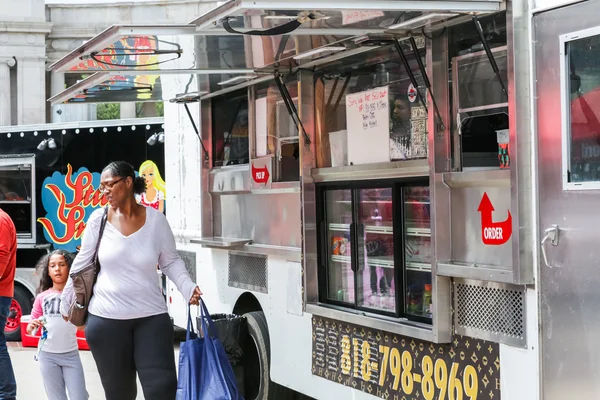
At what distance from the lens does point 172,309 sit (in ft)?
31.2

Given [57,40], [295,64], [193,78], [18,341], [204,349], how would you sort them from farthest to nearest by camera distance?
[57,40]
[18,341]
[193,78]
[295,64]
[204,349]

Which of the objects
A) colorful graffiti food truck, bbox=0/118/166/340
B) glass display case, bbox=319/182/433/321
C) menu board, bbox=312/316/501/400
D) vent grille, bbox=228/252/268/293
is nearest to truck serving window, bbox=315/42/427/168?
glass display case, bbox=319/182/433/321

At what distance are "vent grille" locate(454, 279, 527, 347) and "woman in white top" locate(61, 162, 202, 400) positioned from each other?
153 centimetres

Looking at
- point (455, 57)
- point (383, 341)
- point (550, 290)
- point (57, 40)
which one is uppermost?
point (57, 40)

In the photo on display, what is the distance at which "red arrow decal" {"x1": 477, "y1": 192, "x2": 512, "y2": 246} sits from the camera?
4818 mm

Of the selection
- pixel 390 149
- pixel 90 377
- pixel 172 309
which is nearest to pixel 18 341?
pixel 90 377

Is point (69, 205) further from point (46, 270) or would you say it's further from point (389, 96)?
point (389, 96)

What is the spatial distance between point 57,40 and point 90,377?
94.0ft

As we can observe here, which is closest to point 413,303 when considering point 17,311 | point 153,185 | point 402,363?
point 402,363

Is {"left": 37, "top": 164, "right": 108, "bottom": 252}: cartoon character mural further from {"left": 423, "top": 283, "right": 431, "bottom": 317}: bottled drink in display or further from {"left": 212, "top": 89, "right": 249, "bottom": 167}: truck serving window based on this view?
{"left": 423, "top": 283, "right": 431, "bottom": 317}: bottled drink in display

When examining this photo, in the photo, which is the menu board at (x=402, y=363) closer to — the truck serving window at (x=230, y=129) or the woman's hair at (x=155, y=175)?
the truck serving window at (x=230, y=129)

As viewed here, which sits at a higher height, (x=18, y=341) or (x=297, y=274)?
(x=297, y=274)

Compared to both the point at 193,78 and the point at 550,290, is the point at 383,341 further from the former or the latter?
the point at 193,78

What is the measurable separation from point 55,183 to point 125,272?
7606mm
